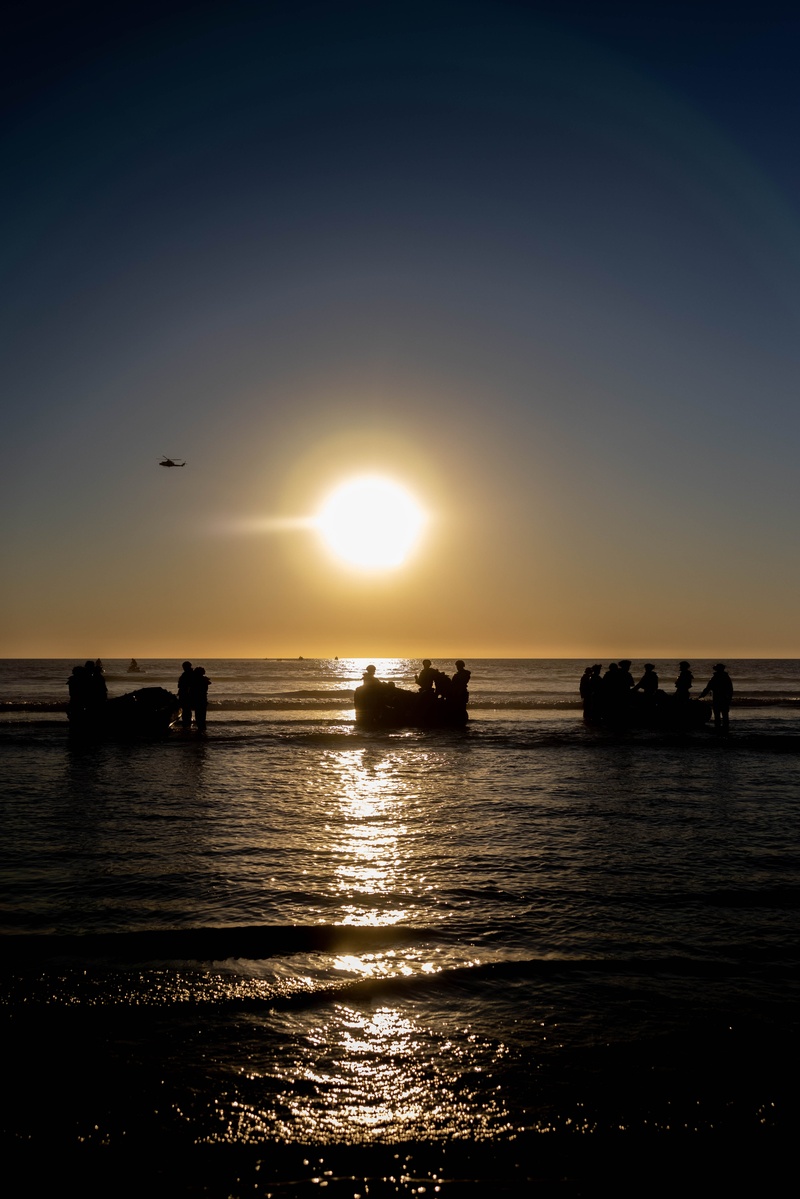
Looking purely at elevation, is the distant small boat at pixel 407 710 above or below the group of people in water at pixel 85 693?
below

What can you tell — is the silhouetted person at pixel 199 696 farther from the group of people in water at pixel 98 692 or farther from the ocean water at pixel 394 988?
the ocean water at pixel 394 988

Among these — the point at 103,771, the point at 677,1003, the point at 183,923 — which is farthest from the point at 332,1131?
the point at 103,771

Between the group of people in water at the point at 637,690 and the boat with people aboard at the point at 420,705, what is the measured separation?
5416 mm

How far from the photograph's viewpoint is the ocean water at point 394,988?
3.59 meters

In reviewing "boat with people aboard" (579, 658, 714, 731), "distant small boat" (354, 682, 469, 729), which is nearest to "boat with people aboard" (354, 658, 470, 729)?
"distant small boat" (354, 682, 469, 729)

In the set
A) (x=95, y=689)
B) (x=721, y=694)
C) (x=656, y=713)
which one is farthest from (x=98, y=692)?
(x=721, y=694)

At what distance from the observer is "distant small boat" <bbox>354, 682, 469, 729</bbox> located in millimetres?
28672

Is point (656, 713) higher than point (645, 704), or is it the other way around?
point (645, 704)

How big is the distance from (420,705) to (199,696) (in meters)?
8.64

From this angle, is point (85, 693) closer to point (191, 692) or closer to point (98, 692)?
point (98, 692)

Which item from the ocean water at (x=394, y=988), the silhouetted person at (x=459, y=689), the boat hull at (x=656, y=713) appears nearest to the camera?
the ocean water at (x=394, y=988)

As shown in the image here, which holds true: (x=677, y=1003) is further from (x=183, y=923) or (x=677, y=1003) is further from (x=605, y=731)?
(x=605, y=731)

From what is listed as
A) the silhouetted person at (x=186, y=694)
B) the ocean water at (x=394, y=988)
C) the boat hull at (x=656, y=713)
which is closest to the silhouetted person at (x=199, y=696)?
the silhouetted person at (x=186, y=694)

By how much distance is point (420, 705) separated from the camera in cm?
2892
